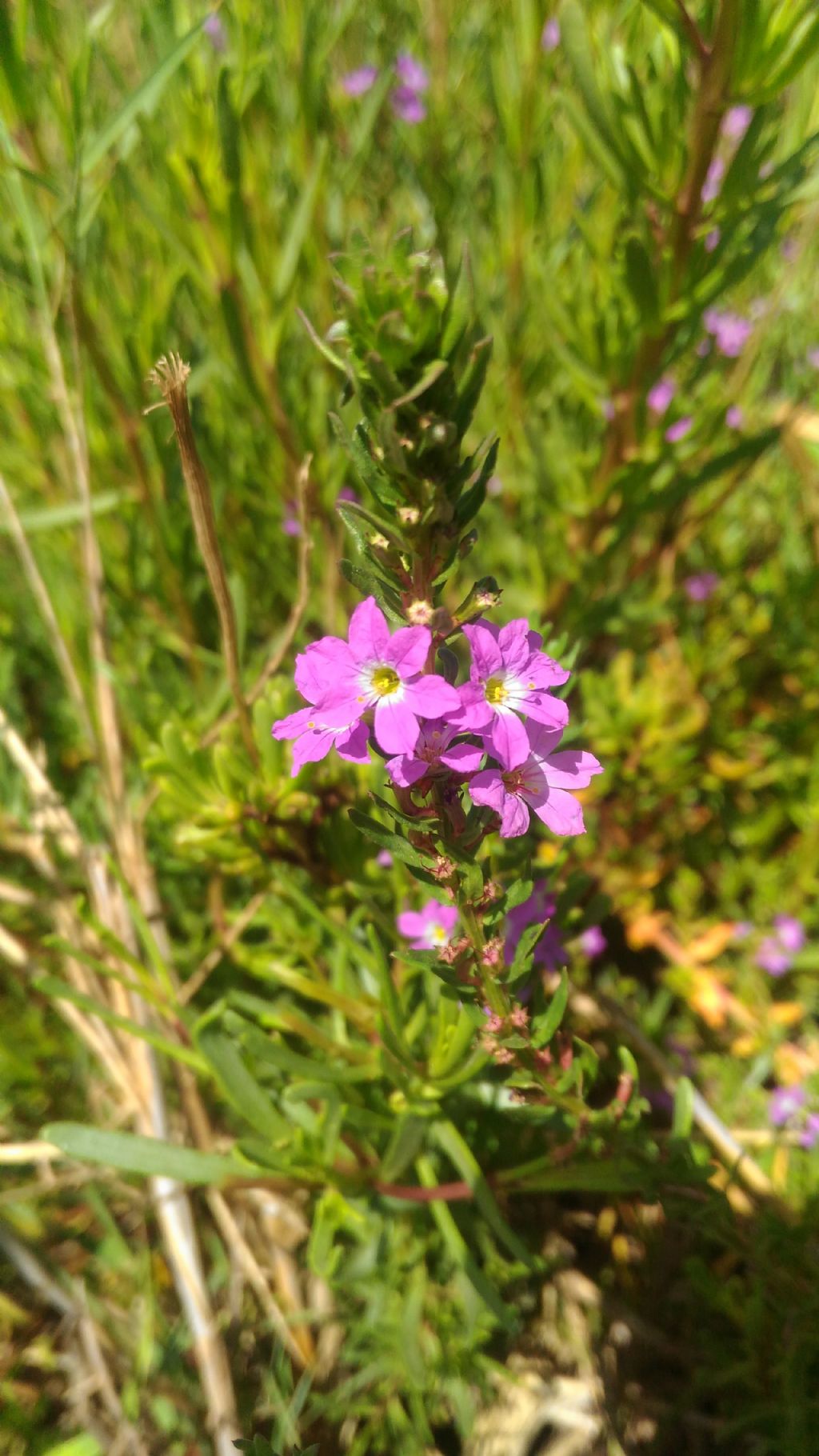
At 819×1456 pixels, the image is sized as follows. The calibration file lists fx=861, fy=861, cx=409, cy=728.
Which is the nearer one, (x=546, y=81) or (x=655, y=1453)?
(x=655, y=1453)

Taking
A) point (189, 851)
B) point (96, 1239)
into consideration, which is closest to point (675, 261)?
point (189, 851)

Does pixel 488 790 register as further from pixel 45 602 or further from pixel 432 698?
pixel 45 602

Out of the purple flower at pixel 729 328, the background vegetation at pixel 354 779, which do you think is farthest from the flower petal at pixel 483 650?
the purple flower at pixel 729 328

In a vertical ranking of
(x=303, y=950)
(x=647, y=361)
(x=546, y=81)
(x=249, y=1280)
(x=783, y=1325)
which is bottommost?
(x=783, y=1325)

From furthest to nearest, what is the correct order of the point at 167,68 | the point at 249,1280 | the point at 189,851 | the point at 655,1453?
the point at 249,1280
the point at 655,1453
the point at 189,851
the point at 167,68

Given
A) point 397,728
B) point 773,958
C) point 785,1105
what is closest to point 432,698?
point 397,728

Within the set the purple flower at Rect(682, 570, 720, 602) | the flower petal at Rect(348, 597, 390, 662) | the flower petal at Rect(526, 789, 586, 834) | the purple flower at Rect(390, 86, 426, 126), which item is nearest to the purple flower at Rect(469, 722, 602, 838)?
the flower petal at Rect(526, 789, 586, 834)

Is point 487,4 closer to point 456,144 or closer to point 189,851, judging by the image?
point 456,144
